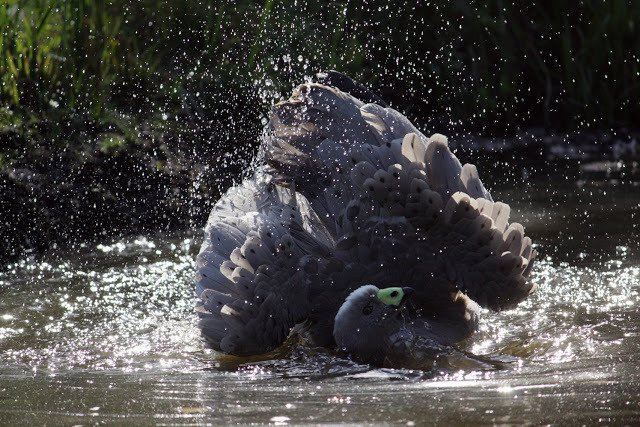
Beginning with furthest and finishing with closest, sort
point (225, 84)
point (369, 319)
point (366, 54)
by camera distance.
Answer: point (366, 54) → point (225, 84) → point (369, 319)

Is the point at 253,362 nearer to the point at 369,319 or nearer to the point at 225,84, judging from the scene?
the point at 369,319

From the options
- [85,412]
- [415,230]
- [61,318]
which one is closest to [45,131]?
[61,318]

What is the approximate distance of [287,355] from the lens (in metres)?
4.94

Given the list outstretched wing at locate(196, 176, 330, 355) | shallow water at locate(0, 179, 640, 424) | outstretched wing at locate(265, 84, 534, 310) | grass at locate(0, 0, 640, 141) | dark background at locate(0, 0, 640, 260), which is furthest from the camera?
grass at locate(0, 0, 640, 141)

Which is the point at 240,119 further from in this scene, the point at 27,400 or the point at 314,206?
the point at 27,400

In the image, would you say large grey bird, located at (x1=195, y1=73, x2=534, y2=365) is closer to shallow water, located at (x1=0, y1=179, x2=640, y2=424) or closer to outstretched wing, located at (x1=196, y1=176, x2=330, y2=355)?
outstretched wing, located at (x1=196, y1=176, x2=330, y2=355)

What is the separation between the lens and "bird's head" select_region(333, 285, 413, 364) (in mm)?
4676

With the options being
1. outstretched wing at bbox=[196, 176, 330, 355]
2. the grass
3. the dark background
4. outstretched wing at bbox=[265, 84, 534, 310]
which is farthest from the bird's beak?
the grass

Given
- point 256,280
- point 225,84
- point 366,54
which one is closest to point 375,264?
point 256,280

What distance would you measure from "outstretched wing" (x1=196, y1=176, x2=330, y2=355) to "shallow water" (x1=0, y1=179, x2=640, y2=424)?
0.44 ft

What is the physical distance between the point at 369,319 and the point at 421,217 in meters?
0.55

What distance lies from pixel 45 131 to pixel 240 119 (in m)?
1.49

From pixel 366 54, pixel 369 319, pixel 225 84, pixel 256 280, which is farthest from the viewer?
pixel 366 54

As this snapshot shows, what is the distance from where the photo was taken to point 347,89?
242 inches
